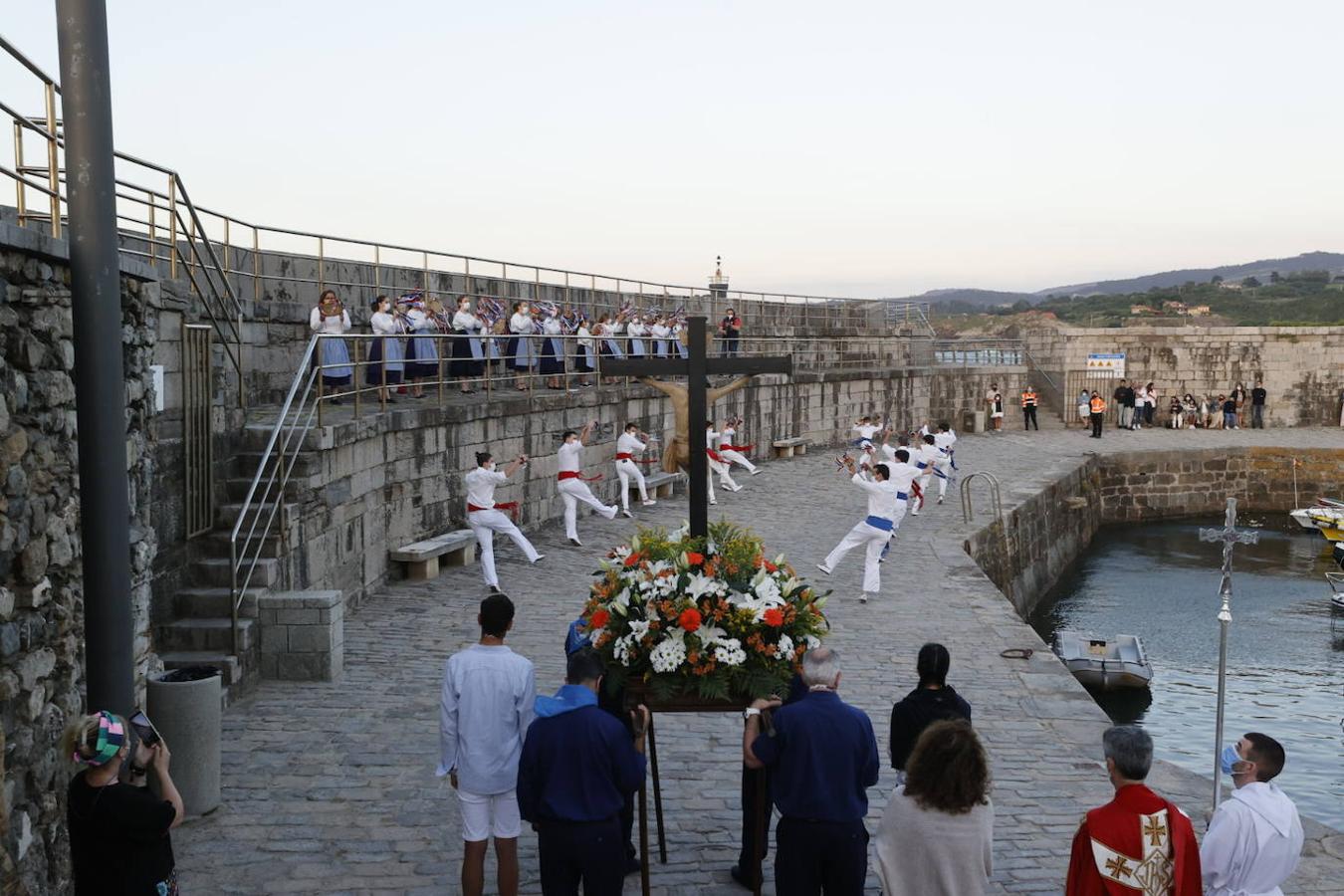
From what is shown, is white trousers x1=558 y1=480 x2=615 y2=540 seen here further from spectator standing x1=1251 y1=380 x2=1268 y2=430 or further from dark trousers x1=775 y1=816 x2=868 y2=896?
spectator standing x1=1251 y1=380 x2=1268 y2=430

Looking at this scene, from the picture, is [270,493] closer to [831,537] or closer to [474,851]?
[474,851]

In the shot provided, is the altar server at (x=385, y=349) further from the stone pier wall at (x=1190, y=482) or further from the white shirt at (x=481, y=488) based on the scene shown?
the stone pier wall at (x=1190, y=482)

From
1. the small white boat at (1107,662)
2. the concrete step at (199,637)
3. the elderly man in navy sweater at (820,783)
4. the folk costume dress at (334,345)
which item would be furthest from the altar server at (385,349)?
the elderly man in navy sweater at (820,783)

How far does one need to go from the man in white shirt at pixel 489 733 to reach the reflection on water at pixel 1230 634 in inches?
344

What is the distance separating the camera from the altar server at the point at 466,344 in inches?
725

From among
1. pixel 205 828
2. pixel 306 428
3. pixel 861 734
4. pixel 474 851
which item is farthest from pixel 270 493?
pixel 861 734

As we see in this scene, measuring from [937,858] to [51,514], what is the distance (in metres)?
4.11

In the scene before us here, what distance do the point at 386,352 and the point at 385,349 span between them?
1.94 feet

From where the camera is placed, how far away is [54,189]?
6324 mm

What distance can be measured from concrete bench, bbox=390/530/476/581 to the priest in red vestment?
10736mm

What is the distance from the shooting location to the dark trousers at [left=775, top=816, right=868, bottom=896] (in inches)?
204

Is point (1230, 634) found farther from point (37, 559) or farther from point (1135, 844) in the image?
point (37, 559)

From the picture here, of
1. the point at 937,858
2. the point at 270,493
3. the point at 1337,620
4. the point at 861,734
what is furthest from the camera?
the point at 1337,620

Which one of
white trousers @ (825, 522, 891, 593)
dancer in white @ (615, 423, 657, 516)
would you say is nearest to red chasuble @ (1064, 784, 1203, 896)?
white trousers @ (825, 522, 891, 593)
